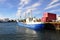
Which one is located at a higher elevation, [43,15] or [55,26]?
[43,15]

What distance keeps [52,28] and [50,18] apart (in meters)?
13.8

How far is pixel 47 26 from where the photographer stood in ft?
222

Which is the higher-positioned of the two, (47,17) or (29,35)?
(47,17)

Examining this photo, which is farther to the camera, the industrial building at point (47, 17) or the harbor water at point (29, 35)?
the industrial building at point (47, 17)

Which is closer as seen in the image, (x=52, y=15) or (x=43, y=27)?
(x=43, y=27)

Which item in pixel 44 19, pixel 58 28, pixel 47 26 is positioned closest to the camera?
pixel 58 28

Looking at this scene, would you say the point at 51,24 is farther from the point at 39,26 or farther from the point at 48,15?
the point at 48,15

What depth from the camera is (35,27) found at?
68625 millimetres

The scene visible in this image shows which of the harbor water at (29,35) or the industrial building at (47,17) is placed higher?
the industrial building at (47,17)

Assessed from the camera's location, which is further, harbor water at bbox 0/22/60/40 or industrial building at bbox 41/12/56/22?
industrial building at bbox 41/12/56/22

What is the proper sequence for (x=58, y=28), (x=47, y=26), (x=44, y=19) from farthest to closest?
(x=44, y=19)
(x=47, y=26)
(x=58, y=28)

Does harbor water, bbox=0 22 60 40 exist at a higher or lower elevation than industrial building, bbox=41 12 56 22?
lower

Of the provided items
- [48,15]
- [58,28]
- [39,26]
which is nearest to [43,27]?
[39,26]

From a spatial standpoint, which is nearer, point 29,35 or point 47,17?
point 29,35
